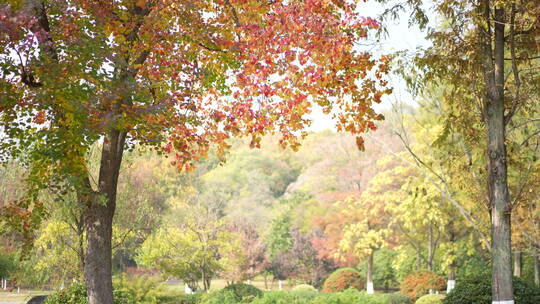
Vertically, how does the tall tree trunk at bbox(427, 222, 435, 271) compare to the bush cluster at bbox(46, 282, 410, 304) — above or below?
above

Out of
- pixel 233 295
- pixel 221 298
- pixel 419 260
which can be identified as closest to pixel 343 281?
pixel 419 260

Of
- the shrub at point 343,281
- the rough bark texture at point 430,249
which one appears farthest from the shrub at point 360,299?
the shrub at point 343,281

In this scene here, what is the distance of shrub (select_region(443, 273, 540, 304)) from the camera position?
A: 8.71 metres

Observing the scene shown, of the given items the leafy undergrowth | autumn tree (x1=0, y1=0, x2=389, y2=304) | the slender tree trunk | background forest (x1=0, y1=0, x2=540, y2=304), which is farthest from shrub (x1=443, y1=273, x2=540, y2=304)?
the slender tree trunk

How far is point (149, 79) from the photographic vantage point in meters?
6.77

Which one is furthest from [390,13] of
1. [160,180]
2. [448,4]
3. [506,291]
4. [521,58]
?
[160,180]

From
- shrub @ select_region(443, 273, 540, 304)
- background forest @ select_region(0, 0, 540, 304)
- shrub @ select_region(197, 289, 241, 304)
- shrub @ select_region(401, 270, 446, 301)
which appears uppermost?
background forest @ select_region(0, 0, 540, 304)

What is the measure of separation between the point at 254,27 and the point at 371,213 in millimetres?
13163

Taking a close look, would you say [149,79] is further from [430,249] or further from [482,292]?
[430,249]

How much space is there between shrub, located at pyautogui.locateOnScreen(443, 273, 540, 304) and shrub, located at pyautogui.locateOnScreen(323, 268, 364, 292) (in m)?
11.3

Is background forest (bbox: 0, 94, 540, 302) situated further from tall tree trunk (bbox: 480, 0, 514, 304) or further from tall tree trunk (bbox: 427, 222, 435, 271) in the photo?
tall tree trunk (bbox: 480, 0, 514, 304)

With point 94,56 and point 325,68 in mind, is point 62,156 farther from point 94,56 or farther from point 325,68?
point 325,68

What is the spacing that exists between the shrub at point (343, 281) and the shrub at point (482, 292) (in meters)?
11.3

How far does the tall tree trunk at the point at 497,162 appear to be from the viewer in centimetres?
658
